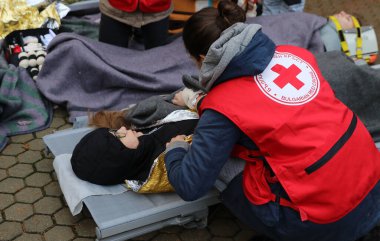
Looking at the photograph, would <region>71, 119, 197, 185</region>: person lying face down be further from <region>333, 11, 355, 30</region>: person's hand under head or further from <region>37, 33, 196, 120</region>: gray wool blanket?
<region>333, 11, 355, 30</region>: person's hand under head

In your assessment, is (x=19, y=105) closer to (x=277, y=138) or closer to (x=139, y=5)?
(x=139, y=5)

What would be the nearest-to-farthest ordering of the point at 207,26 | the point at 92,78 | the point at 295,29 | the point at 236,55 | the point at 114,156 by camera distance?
1. the point at 236,55
2. the point at 207,26
3. the point at 114,156
4. the point at 92,78
5. the point at 295,29

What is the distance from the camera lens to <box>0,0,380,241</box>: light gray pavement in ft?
8.28

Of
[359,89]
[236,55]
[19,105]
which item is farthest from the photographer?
[19,105]

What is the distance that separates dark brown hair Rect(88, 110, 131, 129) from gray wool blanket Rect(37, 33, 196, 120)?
1.32ft

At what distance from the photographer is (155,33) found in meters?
3.69

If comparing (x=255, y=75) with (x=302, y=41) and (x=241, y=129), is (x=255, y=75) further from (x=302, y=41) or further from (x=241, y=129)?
(x=302, y=41)

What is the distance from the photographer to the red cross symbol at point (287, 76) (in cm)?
195

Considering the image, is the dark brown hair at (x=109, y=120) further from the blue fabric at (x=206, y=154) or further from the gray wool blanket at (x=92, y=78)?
the blue fabric at (x=206, y=154)

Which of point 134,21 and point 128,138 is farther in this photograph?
point 134,21

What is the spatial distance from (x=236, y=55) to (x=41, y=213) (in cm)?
145

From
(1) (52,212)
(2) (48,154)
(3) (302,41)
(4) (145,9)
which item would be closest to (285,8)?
(3) (302,41)

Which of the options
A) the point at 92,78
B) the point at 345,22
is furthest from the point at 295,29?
the point at 92,78

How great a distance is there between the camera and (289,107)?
1.92 metres
